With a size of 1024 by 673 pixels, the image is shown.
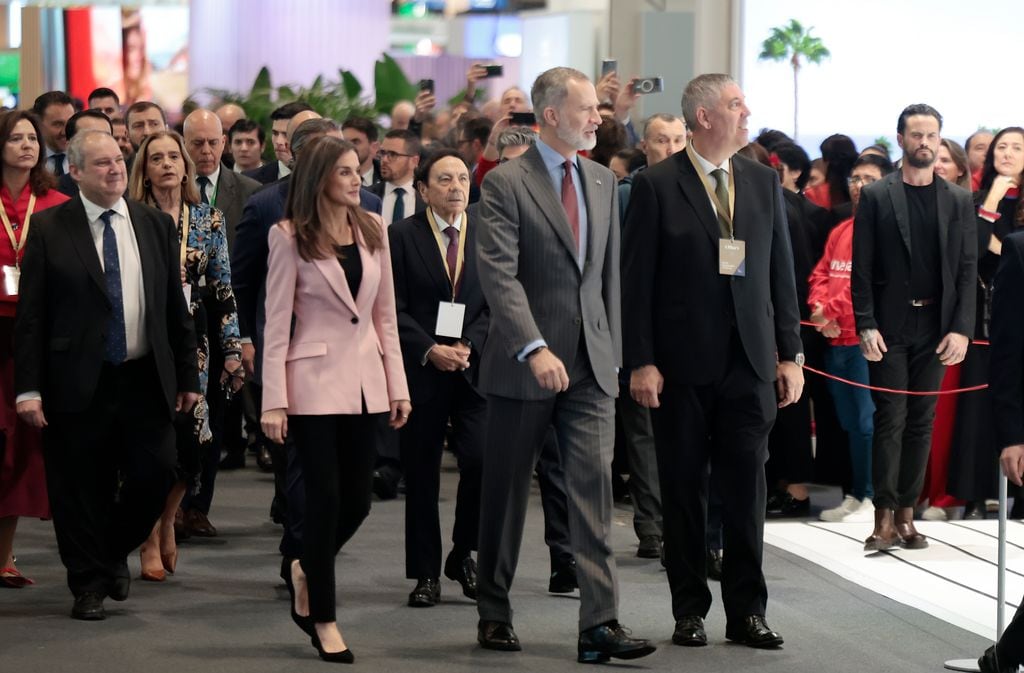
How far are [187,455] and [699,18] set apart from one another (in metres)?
9.07

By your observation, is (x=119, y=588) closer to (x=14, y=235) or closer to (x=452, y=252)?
(x=14, y=235)

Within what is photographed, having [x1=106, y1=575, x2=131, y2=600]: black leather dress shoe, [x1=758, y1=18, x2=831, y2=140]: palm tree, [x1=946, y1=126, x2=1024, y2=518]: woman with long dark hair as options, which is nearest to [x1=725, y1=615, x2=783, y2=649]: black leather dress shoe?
[x1=106, y1=575, x2=131, y2=600]: black leather dress shoe

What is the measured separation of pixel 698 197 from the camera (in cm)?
502

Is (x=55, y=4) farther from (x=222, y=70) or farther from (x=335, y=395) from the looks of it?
(x=335, y=395)

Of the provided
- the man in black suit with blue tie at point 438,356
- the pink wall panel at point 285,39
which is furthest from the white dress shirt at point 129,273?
the pink wall panel at point 285,39

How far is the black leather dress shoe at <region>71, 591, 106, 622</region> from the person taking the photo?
5.26 m

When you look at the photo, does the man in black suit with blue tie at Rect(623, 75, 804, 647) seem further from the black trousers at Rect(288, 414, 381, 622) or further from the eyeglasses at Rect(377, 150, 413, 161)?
the eyeglasses at Rect(377, 150, 413, 161)

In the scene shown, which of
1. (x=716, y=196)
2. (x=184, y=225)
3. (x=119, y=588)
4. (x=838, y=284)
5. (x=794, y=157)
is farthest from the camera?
(x=794, y=157)

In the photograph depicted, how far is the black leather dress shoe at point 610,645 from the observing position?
464 centimetres

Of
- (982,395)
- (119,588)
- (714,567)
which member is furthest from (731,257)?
(982,395)

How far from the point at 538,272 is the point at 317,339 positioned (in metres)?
0.68

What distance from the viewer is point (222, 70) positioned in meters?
14.6

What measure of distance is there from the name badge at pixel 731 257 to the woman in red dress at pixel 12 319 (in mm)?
2421

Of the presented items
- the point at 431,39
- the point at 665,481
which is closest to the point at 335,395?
the point at 665,481
